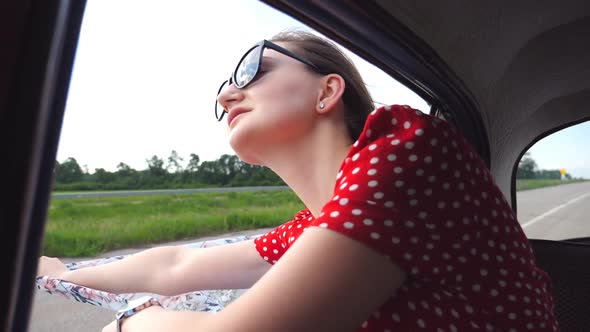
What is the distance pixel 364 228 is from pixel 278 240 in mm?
877

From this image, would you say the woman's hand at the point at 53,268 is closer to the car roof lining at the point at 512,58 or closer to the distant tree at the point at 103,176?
the distant tree at the point at 103,176

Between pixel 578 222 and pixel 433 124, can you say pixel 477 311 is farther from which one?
pixel 578 222

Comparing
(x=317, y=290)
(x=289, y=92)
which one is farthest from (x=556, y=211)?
(x=317, y=290)

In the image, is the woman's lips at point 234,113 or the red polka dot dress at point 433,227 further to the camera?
the woman's lips at point 234,113

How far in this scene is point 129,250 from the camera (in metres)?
1.38

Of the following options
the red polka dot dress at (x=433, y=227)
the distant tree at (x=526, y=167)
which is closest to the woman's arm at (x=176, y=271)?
the red polka dot dress at (x=433, y=227)

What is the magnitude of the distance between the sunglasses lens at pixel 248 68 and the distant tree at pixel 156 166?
0.41 m

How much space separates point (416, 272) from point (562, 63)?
91.8 inches

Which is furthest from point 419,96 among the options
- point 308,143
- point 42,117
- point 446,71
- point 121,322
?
point 42,117

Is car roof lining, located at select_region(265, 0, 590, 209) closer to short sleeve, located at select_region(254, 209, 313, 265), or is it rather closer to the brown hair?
the brown hair

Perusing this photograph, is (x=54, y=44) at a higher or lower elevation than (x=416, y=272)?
higher

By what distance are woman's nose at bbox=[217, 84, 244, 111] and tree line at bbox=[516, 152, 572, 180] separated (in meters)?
3.00

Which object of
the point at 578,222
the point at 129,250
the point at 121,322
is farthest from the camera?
the point at 578,222

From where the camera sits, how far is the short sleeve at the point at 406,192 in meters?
0.68
